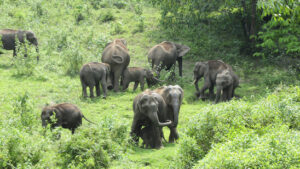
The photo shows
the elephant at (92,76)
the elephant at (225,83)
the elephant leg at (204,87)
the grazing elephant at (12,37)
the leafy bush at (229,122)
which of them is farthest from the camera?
the grazing elephant at (12,37)

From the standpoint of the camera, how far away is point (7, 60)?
19750 millimetres

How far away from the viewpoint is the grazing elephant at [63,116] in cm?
1166

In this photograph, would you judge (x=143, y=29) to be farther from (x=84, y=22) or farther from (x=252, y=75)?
(x=252, y=75)

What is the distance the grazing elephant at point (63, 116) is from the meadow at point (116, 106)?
1.09ft

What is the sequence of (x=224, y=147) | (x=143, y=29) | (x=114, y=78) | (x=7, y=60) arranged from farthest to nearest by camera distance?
(x=143, y=29) → (x=7, y=60) → (x=114, y=78) → (x=224, y=147)

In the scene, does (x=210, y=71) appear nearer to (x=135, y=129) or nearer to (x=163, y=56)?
(x=163, y=56)

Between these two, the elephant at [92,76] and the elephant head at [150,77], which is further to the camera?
the elephant head at [150,77]

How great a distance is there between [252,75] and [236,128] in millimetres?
11550

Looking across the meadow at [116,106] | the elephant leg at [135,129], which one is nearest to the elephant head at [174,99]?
the meadow at [116,106]

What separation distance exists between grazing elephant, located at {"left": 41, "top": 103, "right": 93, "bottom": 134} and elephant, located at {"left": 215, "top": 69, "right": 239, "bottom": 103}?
576cm

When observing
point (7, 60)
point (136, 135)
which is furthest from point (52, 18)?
point (136, 135)

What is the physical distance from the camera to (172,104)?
12188 millimetres

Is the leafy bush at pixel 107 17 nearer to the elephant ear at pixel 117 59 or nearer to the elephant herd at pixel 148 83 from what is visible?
the elephant herd at pixel 148 83

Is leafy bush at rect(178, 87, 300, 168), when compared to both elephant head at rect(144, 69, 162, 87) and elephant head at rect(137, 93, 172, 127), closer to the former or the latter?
elephant head at rect(137, 93, 172, 127)
